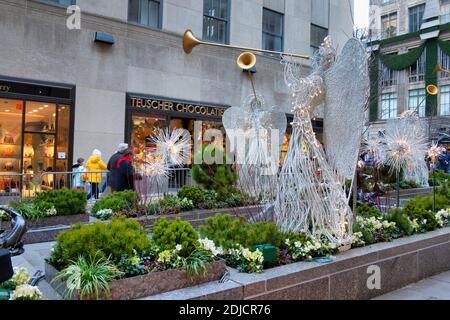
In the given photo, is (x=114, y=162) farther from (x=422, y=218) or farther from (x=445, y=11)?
(x=445, y=11)

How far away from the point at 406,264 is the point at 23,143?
11.6m

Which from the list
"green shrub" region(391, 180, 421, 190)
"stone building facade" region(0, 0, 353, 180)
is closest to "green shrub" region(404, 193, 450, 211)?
"green shrub" region(391, 180, 421, 190)

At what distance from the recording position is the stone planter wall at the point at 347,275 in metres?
3.89

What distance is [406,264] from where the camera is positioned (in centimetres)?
583

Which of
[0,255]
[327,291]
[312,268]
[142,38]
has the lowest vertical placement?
[327,291]

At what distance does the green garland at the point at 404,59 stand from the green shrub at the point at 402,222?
37115 mm

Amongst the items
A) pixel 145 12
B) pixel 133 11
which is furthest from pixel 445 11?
pixel 133 11

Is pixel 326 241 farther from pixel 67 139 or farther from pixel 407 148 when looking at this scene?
pixel 67 139

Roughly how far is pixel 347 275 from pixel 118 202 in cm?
532

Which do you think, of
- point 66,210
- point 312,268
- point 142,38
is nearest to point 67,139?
point 142,38

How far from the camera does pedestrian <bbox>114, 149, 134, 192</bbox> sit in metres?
9.44

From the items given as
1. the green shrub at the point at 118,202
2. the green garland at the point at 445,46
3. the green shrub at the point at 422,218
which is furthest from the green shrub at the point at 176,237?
the green garland at the point at 445,46

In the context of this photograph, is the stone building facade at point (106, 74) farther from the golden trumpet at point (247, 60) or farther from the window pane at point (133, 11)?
the golden trumpet at point (247, 60)

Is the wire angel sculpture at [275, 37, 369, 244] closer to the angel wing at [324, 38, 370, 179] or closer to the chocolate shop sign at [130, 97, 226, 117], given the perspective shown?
the angel wing at [324, 38, 370, 179]
